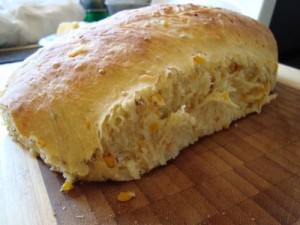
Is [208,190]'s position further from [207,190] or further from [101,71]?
[101,71]

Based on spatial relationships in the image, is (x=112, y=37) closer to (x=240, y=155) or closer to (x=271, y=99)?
(x=240, y=155)

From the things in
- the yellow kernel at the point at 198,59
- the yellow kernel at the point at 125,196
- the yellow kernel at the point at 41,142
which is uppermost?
the yellow kernel at the point at 198,59

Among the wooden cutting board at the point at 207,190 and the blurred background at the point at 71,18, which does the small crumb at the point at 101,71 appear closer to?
the wooden cutting board at the point at 207,190

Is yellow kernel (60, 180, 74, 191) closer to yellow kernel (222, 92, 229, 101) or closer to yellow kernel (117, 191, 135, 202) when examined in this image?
yellow kernel (117, 191, 135, 202)

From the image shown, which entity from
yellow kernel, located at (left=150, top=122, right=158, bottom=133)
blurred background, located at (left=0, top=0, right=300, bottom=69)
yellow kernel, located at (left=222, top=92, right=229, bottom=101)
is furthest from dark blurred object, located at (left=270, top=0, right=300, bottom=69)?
yellow kernel, located at (left=150, top=122, right=158, bottom=133)

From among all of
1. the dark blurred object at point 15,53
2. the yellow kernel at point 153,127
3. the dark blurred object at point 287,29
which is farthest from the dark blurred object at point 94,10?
the yellow kernel at point 153,127

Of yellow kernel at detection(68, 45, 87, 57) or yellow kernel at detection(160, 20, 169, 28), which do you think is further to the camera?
yellow kernel at detection(160, 20, 169, 28)

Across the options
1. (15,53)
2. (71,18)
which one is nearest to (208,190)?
(15,53)
